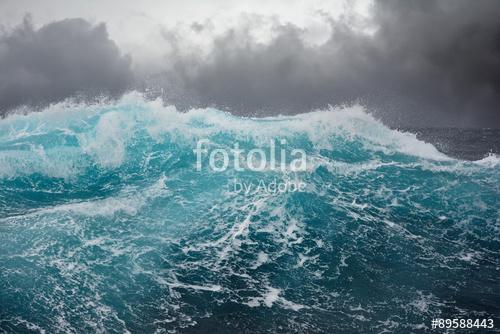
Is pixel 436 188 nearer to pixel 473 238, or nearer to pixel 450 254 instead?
pixel 473 238

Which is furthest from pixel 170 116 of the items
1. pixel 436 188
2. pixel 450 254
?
pixel 450 254

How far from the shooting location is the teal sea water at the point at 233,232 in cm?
2136

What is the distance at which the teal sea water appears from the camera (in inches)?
841

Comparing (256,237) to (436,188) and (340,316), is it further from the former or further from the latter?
(436,188)

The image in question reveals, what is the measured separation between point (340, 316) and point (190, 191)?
73.6ft

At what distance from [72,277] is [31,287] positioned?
2.46m

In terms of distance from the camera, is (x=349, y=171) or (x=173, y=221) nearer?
(x=173, y=221)

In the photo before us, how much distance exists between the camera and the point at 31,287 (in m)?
22.9

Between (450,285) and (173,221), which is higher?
(173,221)

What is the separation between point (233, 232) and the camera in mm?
31234

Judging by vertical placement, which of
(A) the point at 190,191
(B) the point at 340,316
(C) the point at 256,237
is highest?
(A) the point at 190,191

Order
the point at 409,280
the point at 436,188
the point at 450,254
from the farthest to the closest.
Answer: the point at 436,188
the point at 450,254
the point at 409,280

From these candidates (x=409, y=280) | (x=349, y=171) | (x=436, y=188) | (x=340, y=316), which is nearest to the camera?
(x=340, y=316)

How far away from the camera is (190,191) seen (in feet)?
127
